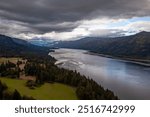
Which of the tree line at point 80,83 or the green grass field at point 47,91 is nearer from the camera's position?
the tree line at point 80,83

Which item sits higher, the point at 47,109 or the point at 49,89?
the point at 47,109

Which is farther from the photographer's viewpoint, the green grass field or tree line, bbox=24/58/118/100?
the green grass field

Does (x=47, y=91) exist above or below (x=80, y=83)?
below

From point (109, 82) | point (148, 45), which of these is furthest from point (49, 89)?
point (148, 45)

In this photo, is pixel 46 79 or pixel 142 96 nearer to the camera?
pixel 142 96

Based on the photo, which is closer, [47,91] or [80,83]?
[47,91]

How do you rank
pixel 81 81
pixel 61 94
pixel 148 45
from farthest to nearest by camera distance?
1. pixel 148 45
2. pixel 81 81
3. pixel 61 94

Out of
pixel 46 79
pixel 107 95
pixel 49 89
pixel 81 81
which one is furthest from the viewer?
pixel 46 79

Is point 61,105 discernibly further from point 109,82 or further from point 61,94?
point 109,82
